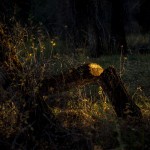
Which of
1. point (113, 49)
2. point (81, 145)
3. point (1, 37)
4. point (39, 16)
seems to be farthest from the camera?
point (39, 16)

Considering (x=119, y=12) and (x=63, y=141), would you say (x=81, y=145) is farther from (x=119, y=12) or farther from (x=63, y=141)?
(x=119, y=12)

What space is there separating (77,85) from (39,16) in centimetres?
2566

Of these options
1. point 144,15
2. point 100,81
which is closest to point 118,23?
point 144,15

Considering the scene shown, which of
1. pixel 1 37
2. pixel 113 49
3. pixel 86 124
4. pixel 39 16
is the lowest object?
pixel 39 16

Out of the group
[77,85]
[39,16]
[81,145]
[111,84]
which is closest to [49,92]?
[77,85]

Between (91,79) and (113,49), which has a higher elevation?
(91,79)

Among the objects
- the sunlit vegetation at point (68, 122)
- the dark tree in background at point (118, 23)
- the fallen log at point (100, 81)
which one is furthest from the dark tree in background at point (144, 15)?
the fallen log at point (100, 81)

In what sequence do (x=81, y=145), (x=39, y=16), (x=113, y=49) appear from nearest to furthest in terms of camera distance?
1. (x=81, y=145)
2. (x=113, y=49)
3. (x=39, y=16)

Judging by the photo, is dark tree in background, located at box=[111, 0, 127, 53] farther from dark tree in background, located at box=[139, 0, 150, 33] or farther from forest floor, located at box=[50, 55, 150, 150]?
forest floor, located at box=[50, 55, 150, 150]

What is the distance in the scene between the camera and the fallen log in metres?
8.31

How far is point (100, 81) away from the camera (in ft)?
28.0

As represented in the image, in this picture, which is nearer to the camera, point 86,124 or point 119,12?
point 86,124

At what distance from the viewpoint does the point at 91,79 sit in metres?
8.46

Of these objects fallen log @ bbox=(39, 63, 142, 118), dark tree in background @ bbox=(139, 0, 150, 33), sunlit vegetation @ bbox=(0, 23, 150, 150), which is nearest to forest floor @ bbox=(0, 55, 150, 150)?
sunlit vegetation @ bbox=(0, 23, 150, 150)
